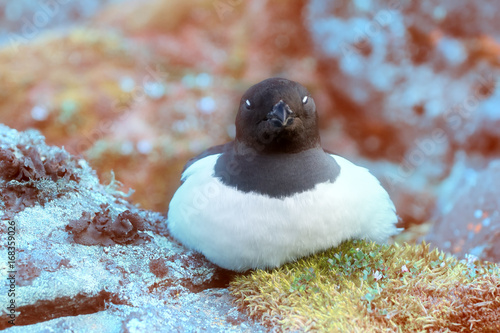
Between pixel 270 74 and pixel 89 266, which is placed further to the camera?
pixel 270 74

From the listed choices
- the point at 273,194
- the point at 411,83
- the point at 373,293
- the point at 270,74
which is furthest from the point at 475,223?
the point at 270,74

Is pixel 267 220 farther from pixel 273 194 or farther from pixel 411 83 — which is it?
pixel 411 83

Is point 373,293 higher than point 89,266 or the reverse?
the reverse

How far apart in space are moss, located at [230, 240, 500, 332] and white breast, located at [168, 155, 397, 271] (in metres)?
0.14

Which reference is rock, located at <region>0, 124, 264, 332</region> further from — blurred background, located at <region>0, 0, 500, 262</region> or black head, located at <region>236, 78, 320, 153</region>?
blurred background, located at <region>0, 0, 500, 262</region>

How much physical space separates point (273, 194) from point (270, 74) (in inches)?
189

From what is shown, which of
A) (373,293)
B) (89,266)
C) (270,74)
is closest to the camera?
(373,293)

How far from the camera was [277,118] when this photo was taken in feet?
8.82

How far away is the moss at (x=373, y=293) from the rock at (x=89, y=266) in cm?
19

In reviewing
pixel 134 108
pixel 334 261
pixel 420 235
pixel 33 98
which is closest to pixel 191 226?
pixel 334 261

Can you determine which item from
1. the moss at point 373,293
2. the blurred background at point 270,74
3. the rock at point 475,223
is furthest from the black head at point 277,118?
the blurred background at point 270,74

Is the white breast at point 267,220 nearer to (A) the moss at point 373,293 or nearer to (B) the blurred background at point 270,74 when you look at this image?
(A) the moss at point 373,293

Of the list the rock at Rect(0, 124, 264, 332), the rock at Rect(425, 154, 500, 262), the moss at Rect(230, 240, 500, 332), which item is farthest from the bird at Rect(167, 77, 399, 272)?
the rock at Rect(425, 154, 500, 262)

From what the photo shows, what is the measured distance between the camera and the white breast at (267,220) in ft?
9.27
